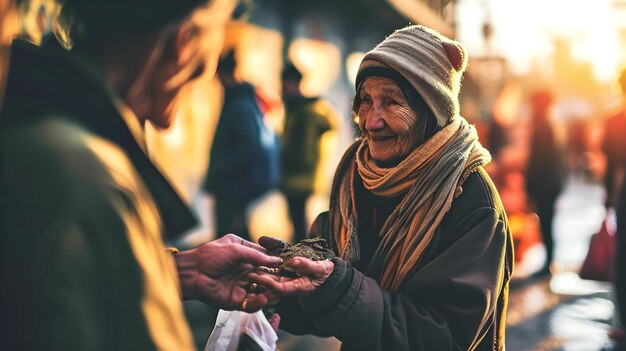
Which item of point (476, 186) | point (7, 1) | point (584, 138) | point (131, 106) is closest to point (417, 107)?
point (476, 186)

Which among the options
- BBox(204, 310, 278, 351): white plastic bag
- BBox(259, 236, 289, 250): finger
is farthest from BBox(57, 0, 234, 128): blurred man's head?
BBox(204, 310, 278, 351): white plastic bag

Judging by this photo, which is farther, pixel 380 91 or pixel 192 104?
pixel 192 104

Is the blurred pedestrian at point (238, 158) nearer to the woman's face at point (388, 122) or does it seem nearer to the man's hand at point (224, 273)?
the woman's face at point (388, 122)

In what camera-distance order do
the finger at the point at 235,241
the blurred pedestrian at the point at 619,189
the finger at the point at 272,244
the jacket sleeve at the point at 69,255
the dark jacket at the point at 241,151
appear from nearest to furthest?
the jacket sleeve at the point at 69,255 < the finger at the point at 235,241 < the finger at the point at 272,244 < the blurred pedestrian at the point at 619,189 < the dark jacket at the point at 241,151

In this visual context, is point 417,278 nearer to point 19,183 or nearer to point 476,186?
point 476,186

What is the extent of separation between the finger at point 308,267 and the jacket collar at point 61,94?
91 cm

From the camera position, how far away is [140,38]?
1.55 metres

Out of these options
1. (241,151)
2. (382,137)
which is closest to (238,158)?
(241,151)

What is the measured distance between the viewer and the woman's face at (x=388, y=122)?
2707 mm

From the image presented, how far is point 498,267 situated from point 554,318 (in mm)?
5207

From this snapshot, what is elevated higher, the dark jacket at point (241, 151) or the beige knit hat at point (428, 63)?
the beige knit hat at point (428, 63)

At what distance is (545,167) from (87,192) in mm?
8936

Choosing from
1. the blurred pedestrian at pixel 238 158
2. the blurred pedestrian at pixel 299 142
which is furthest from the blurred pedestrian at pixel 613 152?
the blurred pedestrian at pixel 238 158

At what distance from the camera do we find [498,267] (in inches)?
97.5
